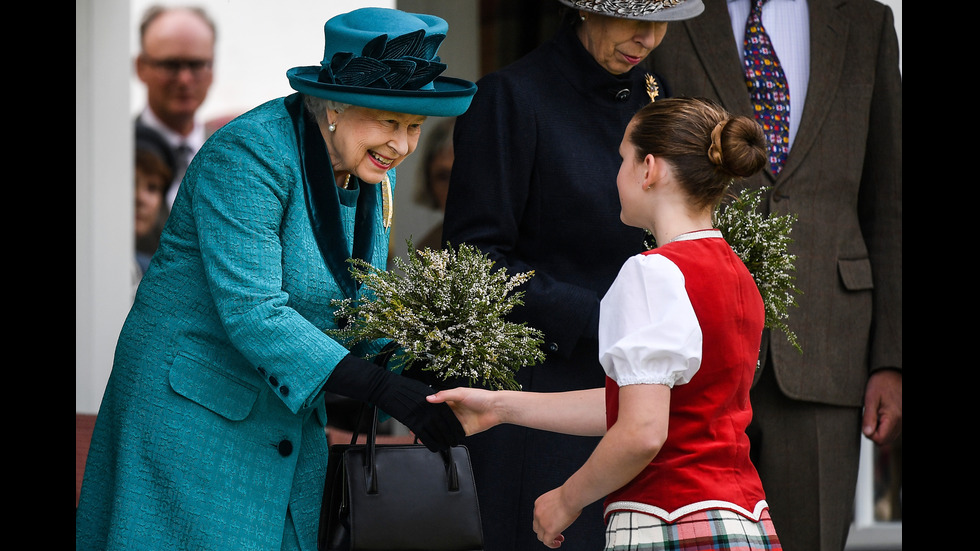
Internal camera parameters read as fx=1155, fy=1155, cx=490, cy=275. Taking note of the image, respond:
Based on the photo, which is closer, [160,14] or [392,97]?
[392,97]

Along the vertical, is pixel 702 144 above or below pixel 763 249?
above

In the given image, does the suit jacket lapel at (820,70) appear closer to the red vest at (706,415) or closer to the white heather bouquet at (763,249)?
the white heather bouquet at (763,249)

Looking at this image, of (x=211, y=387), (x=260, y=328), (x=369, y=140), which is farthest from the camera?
(x=369, y=140)

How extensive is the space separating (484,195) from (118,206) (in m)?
3.23

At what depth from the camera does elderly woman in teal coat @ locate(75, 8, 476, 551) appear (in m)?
2.31

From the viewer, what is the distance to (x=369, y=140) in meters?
2.50

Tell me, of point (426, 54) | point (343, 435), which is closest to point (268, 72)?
point (343, 435)

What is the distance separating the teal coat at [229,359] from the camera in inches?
91.0

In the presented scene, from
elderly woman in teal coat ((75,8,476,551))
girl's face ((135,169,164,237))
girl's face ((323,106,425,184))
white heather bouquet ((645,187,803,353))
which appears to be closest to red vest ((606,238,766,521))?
elderly woman in teal coat ((75,8,476,551))

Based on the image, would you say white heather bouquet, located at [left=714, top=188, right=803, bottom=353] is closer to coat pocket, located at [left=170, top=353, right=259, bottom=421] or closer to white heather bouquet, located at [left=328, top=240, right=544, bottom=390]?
white heather bouquet, located at [left=328, top=240, right=544, bottom=390]

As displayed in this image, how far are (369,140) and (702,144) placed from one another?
711mm

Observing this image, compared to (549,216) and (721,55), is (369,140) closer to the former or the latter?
(549,216)

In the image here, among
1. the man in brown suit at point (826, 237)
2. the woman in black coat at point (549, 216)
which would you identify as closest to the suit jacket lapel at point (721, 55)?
the man in brown suit at point (826, 237)

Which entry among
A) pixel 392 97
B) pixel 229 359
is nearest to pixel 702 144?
pixel 392 97
